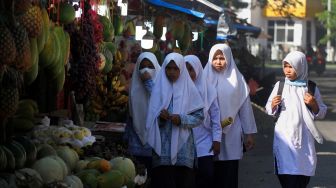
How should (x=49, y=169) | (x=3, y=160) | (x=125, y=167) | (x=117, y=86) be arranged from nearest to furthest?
(x=3, y=160)
(x=49, y=169)
(x=125, y=167)
(x=117, y=86)

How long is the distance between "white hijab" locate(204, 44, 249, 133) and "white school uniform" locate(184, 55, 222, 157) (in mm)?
90

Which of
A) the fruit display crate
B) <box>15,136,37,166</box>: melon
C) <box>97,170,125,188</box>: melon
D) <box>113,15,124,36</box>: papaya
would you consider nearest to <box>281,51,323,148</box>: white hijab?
<box>97,170,125,188</box>: melon

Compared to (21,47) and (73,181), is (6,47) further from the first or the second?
(73,181)

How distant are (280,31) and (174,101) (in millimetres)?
50590

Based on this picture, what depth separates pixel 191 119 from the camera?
6.91 m

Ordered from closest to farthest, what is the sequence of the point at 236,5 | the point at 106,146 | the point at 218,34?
the point at 106,146 → the point at 218,34 → the point at 236,5

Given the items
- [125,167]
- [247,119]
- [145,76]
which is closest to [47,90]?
[125,167]

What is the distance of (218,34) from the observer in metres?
17.2

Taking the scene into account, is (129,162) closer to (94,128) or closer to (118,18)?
(94,128)

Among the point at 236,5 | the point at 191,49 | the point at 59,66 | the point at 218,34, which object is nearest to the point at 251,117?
the point at 59,66

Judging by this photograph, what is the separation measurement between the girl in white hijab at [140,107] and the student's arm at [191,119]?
56 cm

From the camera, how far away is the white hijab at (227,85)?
24.2 feet

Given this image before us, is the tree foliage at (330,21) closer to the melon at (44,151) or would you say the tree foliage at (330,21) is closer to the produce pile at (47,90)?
the produce pile at (47,90)

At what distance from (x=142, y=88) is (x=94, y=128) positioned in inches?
39.5
